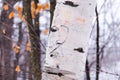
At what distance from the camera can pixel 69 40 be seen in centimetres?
125

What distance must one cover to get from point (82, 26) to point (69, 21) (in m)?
0.05

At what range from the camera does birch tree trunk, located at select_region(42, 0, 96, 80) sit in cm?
125

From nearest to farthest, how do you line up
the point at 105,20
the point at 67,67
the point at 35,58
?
the point at 67,67 < the point at 35,58 < the point at 105,20

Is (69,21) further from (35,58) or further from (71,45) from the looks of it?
(35,58)

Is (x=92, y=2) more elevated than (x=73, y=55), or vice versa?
(x=92, y=2)

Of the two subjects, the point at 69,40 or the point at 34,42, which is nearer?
the point at 69,40

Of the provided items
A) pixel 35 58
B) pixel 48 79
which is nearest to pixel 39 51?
pixel 35 58

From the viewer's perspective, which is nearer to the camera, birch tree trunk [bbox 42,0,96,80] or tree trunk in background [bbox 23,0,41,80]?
birch tree trunk [bbox 42,0,96,80]

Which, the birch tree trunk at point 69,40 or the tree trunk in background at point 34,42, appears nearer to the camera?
the birch tree trunk at point 69,40

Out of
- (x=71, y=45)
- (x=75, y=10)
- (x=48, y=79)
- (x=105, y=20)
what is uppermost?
(x=105, y=20)

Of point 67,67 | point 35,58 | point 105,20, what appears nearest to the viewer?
point 67,67

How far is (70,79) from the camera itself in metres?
1.25

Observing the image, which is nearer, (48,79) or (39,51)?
(48,79)

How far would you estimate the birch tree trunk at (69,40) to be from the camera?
1.25m
